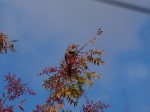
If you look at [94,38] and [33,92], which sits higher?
[94,38]

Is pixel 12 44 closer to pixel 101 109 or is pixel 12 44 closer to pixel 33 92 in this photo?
pixel 33 92

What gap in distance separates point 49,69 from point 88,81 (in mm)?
1285

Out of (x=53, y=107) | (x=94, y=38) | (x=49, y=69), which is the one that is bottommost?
(x=53, y=107)

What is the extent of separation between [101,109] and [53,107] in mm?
1544

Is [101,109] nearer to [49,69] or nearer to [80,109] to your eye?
[80,109]

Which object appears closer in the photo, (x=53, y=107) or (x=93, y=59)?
(x=53, y=107)

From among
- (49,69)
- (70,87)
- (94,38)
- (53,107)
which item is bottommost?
(53,107)

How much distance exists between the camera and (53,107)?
26.2 feet

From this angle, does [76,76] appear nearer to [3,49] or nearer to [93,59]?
[93,59]

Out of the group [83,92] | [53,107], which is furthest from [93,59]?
[53,107]

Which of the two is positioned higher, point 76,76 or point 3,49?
point 3,49

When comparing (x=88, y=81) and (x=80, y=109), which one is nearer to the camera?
(x=80, y=109)

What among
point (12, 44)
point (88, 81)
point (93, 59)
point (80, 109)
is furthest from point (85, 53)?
point (12, 44)

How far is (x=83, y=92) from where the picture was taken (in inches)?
345
